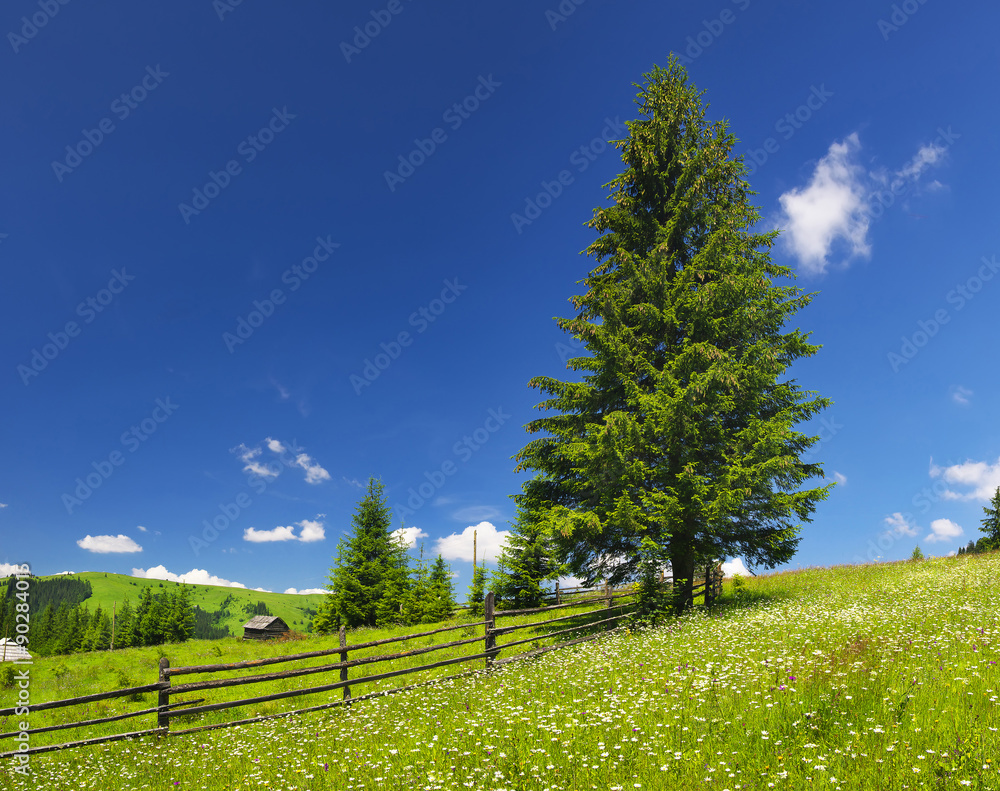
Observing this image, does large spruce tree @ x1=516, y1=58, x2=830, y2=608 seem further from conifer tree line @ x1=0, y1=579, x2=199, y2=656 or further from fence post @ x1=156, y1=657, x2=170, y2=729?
conifer tree line @ x1=0, y1=579, x2=199, y2=656

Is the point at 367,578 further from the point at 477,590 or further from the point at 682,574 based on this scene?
the point at 682,574

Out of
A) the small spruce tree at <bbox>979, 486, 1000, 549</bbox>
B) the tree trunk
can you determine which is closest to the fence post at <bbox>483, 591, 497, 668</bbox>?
the tree trunk

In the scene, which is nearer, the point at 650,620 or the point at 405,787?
the point at 405,787

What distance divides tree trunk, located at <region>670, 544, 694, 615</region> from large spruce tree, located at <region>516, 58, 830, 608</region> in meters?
0.05

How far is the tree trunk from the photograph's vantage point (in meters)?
15.1

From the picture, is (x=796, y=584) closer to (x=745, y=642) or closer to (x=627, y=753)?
(x=745, y=642)

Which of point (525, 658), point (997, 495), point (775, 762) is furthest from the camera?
point (997, 495)

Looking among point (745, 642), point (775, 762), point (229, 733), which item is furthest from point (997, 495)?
point (229, 733)

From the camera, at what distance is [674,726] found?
567 centimetres

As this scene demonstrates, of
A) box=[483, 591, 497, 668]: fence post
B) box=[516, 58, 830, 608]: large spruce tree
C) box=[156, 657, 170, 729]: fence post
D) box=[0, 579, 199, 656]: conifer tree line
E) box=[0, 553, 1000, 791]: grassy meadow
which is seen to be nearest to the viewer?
box=[0, 553, 1000, 791]: grassy meadow

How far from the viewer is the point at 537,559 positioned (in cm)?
2730

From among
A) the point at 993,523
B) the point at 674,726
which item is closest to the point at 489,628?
the point at 674,726

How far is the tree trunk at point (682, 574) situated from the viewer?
15117mm

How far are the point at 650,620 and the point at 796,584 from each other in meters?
9.34
